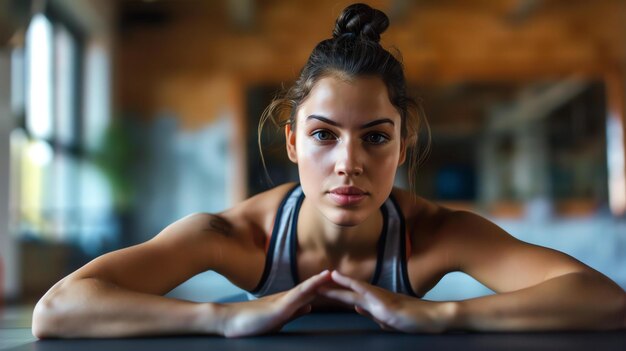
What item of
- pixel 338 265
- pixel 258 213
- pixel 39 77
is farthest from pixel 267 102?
pixel 338 265

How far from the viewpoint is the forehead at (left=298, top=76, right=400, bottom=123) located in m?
1.12

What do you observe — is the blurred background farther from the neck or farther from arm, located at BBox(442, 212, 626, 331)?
arm, located at BBox(442, 212, 626, 331)

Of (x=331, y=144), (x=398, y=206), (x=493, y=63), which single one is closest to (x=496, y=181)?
(x=493, y=63)

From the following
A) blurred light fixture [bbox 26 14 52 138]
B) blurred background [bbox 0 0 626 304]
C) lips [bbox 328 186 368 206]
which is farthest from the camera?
blurred background [bbox 0 0 626 304]

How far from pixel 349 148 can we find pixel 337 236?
0.98 feet

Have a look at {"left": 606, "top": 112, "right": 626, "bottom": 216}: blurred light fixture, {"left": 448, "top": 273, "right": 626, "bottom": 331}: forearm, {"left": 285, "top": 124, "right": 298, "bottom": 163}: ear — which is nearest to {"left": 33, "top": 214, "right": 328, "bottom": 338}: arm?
{"left": 448, "top": 273, "right": 626, "bottom": 331}: forearm

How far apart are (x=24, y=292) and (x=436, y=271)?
3.27 meters

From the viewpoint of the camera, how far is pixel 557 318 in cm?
102

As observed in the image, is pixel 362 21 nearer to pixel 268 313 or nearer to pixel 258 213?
pixel 258 213

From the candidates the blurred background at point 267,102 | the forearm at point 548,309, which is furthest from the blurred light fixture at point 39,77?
the forearm at point 548,309

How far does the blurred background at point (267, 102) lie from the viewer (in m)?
5.01

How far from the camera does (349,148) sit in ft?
3.59

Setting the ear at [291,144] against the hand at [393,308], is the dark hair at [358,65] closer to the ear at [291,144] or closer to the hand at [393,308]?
the ear at [291,144]

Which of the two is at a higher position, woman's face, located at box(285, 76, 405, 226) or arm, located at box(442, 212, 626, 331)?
woman's face, located at box(285, 76, 405, 226)
